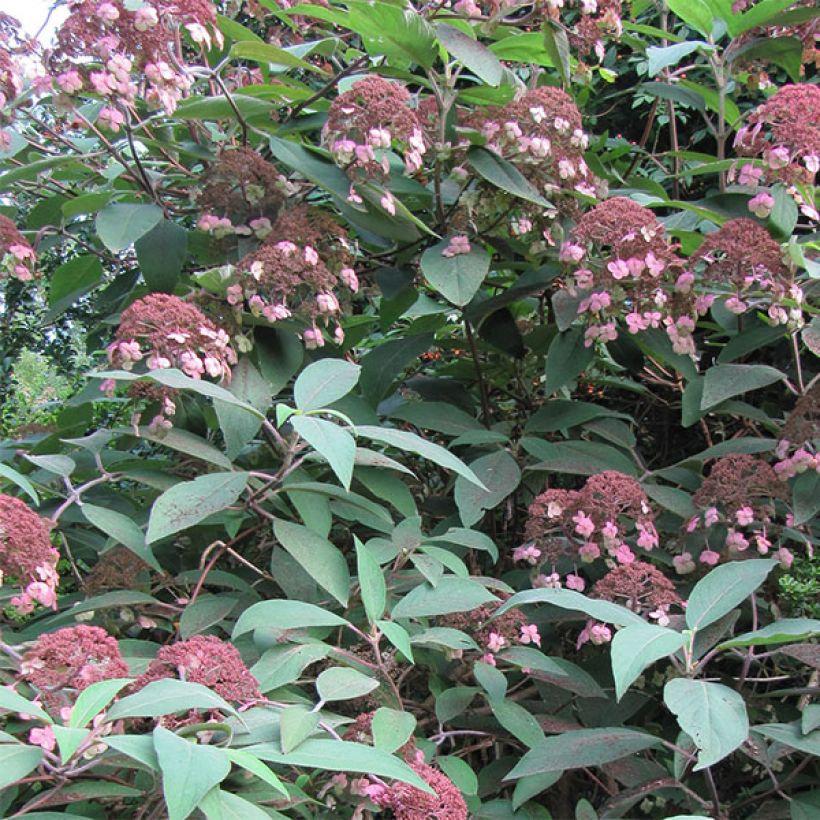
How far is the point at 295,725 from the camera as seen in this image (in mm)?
853

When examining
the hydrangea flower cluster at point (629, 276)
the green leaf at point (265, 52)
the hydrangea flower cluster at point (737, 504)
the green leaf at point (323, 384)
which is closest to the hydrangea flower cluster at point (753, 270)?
the hydrangea flower cluster at point (629, 276)

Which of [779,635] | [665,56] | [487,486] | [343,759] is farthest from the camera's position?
[665,56]

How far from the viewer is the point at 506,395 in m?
1.91

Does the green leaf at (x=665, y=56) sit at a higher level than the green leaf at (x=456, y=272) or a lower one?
higher

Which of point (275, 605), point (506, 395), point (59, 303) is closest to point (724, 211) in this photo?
point (506, 395)

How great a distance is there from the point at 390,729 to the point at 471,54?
94cm

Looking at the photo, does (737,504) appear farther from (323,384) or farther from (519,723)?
(323,384)

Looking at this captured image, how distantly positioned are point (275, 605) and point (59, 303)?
36.1 inches

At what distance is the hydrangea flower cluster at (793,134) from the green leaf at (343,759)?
988 millimetres

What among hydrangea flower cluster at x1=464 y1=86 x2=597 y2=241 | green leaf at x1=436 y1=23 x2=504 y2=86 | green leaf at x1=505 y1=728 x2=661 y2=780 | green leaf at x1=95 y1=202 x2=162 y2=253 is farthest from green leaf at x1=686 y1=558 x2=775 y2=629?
green leaf at x1=95 y1=202 x2=162 y2=253

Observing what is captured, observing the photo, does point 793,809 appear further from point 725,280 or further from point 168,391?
point 168,391

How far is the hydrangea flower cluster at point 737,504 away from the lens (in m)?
1.32

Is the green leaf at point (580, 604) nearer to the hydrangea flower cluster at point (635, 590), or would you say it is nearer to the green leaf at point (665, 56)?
the hydrangea flower cluster at point (635, 590)

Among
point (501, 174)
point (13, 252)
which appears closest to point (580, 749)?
point (501, 174)
